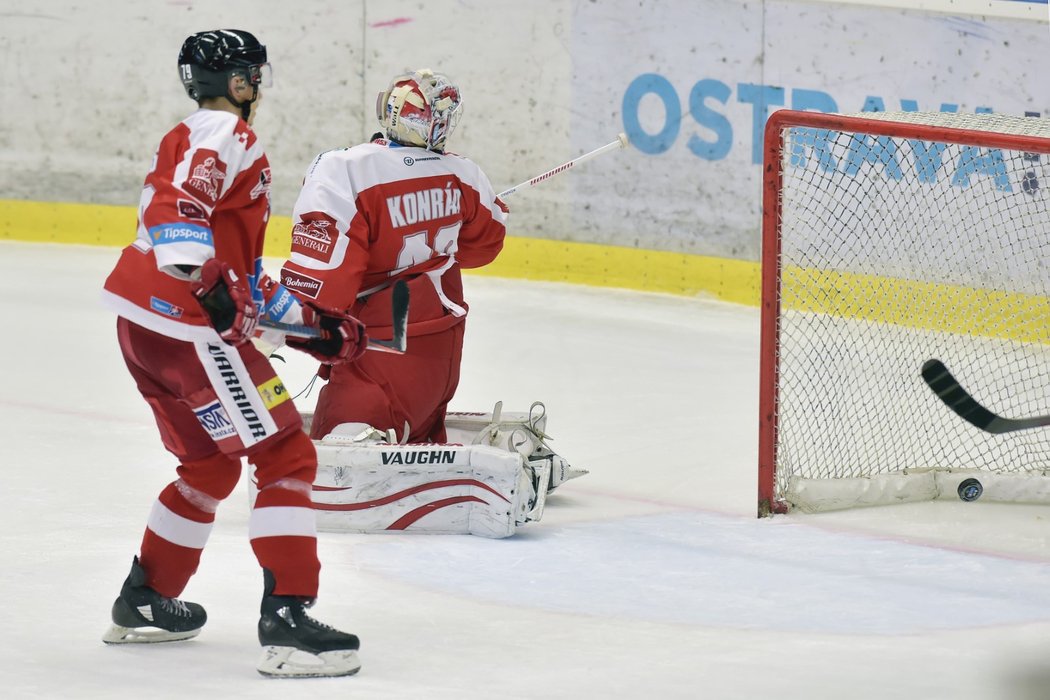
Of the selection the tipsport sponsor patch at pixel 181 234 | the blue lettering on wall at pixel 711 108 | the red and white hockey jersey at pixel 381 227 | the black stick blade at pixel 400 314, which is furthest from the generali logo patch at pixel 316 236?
the blue lettering on wall at pixel 711 108

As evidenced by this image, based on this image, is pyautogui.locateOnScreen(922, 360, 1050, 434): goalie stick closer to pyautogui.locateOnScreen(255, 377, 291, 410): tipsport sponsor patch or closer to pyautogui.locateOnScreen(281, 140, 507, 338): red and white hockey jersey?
pyautogui.locateOnScreen(255, 377, 291, 410): tipsport sponsor patch

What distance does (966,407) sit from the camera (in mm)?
2893

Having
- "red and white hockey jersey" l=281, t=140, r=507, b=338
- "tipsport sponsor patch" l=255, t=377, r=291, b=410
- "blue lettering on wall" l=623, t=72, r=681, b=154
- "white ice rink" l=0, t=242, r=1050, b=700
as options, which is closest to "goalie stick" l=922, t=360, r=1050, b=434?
"white ice rink" l=0, t=242, r=1050, b=700

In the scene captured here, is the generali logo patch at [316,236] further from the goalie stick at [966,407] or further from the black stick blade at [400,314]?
the goalie stick at [966,407]

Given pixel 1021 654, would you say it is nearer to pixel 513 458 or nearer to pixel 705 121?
pixel 513 458

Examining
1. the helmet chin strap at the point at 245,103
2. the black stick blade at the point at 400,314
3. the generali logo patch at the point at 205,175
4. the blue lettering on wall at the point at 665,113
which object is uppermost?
the blue lettering on wall at the point at 665,113

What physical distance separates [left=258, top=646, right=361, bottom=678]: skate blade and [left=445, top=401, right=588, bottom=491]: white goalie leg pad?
1327 mm

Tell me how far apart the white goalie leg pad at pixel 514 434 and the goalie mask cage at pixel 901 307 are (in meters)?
0.51

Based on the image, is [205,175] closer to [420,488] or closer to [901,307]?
[420,488]

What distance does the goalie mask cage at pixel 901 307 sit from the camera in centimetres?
437

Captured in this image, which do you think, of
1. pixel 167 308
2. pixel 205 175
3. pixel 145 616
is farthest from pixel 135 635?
pixel 205 175

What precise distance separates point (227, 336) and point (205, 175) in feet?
0.92

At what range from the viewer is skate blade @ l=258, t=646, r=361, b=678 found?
3.02 metres

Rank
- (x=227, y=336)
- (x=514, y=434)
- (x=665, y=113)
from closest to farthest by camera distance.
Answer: (x=227, y=336)
(x=514, y=434)
(x=665, y=113)
